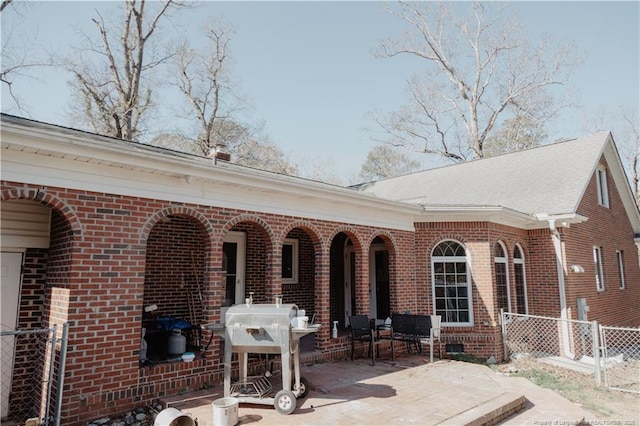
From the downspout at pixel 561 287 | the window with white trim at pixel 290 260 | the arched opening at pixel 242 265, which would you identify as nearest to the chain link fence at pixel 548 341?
the downspout at pixel 561 287

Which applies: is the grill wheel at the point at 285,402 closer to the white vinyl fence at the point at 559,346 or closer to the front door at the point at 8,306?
the front door at the point at 8,306

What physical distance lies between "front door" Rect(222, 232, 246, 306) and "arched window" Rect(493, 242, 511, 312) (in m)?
6.28

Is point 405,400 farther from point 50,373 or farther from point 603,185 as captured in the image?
point 603,185

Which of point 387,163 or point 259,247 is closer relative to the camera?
point 259,247

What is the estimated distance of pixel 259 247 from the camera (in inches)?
346

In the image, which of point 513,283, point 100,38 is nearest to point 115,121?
point 100,38

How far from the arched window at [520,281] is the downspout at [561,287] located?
83cm

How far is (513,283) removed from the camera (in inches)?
388

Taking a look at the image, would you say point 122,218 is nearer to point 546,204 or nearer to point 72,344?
point 72,344

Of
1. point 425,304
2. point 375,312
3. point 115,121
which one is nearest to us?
point 425,304

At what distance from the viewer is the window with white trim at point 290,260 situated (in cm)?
960

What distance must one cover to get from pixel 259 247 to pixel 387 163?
21.9 metres

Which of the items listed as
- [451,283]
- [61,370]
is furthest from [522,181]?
[61,370]

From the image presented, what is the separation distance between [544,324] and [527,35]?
18.9m
